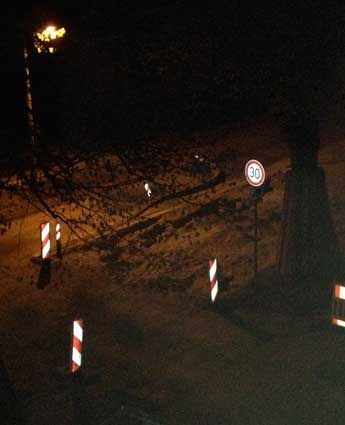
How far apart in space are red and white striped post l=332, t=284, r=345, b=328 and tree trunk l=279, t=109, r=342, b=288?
186 cm

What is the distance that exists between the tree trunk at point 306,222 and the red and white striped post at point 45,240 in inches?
181

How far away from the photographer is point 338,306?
30.5ft

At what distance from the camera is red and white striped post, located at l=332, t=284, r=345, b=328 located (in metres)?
9.09

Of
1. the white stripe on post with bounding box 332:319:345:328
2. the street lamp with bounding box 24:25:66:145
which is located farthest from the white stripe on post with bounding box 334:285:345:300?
the street lamp with bounding box 24:25:66:145

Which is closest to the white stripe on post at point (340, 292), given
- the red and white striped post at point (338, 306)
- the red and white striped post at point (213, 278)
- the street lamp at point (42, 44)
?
the red and white striped post at point (338, 306)

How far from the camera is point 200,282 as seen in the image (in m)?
12.3

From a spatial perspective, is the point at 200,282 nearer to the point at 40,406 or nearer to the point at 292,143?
the point at 292,143

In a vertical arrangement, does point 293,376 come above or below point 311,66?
below

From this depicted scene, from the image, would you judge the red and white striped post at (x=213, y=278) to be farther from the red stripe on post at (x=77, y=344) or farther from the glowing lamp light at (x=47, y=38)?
the glowing lamp light at (x=47, y=38)

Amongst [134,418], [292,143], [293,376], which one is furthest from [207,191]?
[134,418]

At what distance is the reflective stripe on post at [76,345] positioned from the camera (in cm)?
805

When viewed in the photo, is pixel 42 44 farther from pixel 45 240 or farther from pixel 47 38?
pixel 45 240

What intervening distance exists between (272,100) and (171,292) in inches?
149

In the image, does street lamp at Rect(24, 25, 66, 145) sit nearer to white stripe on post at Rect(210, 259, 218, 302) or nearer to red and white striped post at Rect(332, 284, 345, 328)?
white stripe on post at Rect(210, 259, 218, 302)
